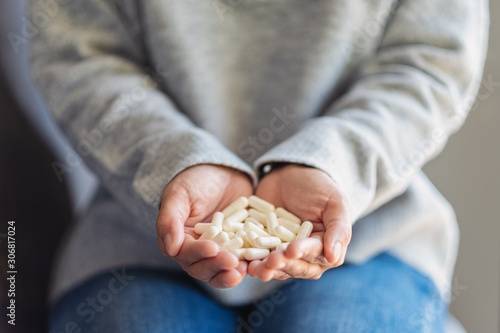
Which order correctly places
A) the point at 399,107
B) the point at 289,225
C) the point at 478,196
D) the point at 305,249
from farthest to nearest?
the point at 478,196 → the point at 399,107 → the point at 289,225 → the point at 305,249

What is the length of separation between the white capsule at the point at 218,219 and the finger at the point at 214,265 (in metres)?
0.08

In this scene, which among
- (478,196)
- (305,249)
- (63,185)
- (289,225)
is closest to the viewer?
(305,249)

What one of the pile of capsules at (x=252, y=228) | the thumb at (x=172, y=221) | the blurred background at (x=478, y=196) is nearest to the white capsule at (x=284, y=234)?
the pile of capsules at (x=252, y=228)

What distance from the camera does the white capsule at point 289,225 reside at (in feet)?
2.00

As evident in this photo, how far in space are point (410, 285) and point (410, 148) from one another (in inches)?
7.1

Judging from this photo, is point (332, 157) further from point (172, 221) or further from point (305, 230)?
point (172, 221)

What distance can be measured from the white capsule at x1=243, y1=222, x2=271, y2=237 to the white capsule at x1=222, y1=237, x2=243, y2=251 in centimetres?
3

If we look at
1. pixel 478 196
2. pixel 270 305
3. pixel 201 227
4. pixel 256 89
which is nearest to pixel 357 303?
pixel 270 305

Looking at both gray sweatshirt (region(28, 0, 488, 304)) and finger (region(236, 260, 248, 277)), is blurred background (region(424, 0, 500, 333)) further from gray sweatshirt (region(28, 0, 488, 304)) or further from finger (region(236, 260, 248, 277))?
finger (region(236, 260, 248, 277))

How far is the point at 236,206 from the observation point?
0.65 meters

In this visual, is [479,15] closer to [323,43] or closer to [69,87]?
[323,43]

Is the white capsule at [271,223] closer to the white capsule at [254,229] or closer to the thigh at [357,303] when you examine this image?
the white capsule at [254,229]

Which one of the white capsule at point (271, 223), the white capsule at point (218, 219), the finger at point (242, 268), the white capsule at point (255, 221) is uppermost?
the finger at point (242, 268)

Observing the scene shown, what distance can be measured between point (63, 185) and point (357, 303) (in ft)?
1.96
